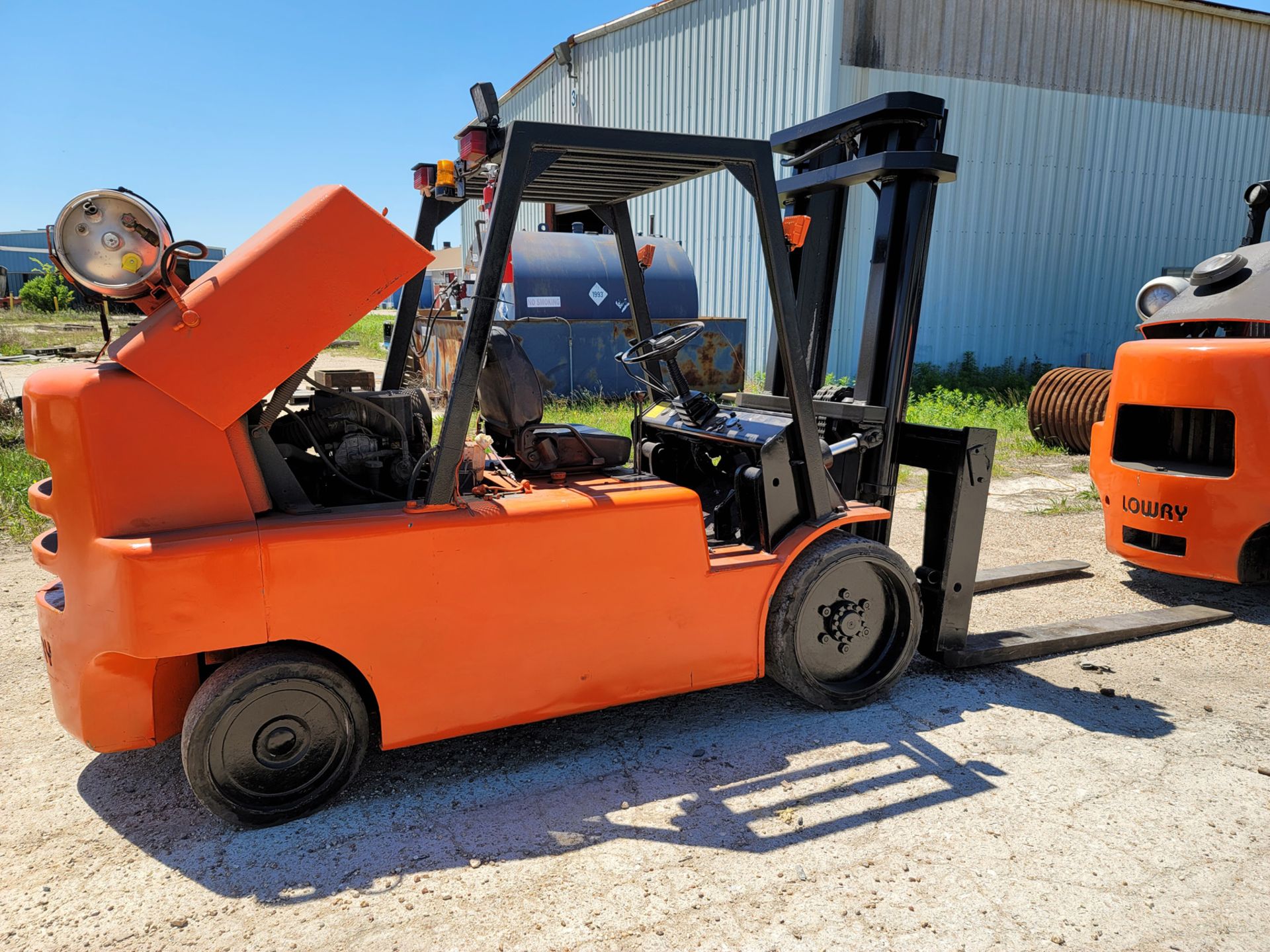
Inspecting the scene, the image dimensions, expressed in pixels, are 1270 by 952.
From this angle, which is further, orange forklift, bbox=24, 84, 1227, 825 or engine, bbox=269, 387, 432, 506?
→ engine, bbox=269, 387, 432, 506

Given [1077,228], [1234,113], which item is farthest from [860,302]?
[1234,113]

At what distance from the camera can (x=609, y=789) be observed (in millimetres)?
3311

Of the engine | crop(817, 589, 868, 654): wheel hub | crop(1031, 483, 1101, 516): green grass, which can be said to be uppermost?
the engine

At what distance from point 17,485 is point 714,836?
6868 millimetres

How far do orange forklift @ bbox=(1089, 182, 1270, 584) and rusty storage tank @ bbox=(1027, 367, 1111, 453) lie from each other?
4.20 metres

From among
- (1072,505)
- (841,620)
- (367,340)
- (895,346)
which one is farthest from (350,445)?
(367,340)

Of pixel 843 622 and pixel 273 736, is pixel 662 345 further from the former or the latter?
pixel 273 736

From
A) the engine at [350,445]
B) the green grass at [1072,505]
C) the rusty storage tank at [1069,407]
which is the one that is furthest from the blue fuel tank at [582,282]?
the engine at [350,445]

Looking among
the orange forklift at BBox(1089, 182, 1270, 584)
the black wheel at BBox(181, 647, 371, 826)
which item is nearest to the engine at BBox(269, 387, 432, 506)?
the black wheel at BBox(181, 647, 371, 826)

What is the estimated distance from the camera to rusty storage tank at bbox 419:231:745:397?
11.7 m

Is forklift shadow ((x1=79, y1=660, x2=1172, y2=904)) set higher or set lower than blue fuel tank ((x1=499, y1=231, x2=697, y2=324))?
lower

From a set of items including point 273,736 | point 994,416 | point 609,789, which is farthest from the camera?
point 994,416

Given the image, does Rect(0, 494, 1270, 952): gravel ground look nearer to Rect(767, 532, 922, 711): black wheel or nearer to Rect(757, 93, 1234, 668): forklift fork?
Rect(767, 532, 922, 711): black wheel

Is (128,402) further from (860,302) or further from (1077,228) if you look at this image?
(1077,228)
